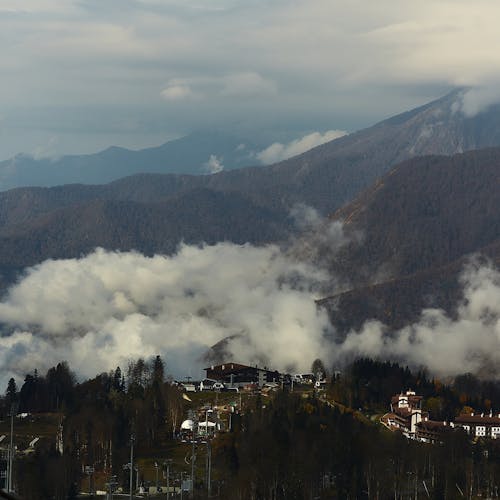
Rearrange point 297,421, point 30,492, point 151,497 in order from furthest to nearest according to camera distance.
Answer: point 297,421 → point 151,497 → point 30,492

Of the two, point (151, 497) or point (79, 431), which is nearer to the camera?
point (151, 497)

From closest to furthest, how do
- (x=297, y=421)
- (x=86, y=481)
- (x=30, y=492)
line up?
(x=30, y=492) → (x=86, y=481) → (x=297, y=421)

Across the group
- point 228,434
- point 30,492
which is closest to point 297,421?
point 228,434

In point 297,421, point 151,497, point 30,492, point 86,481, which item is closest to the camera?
point 30,492

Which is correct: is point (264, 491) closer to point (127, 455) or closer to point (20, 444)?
point (127, 455)

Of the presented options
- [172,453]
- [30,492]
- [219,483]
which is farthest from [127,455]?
[30,492]

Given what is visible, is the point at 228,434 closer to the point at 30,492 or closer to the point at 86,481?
the point at 86,481

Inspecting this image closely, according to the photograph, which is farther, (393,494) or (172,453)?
(172,453)

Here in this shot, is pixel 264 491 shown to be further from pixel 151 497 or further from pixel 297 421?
pixel 297 421
